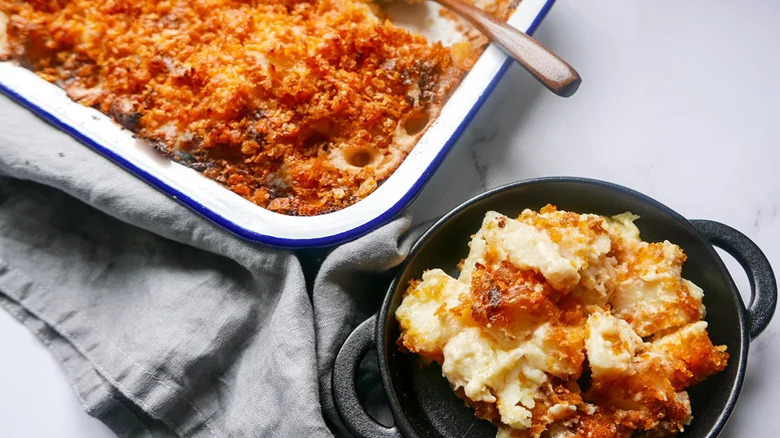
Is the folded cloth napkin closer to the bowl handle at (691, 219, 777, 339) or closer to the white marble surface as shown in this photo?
the white marble surface

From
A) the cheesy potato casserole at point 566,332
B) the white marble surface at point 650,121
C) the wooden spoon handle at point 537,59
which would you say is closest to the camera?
the cheesy potato casserole at point 566,332

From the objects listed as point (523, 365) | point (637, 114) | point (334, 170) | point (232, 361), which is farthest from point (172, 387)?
point (637, 114)

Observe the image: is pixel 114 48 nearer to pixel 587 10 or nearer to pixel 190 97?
pixel 190 97

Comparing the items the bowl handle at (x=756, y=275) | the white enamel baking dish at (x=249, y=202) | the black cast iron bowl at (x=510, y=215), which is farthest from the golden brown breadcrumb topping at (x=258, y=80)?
the bowl handle at (x=756, y=275)

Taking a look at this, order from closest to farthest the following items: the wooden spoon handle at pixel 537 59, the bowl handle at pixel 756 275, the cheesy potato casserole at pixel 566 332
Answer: the cheesy potato casserole at pixel 566 332 < the bowl handle at pixel 756 275 < the wooden spoon handle at pixel 537 59

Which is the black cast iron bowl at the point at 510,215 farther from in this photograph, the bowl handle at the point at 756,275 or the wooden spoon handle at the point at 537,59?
the wooden spoon handle at the point at 537,59
